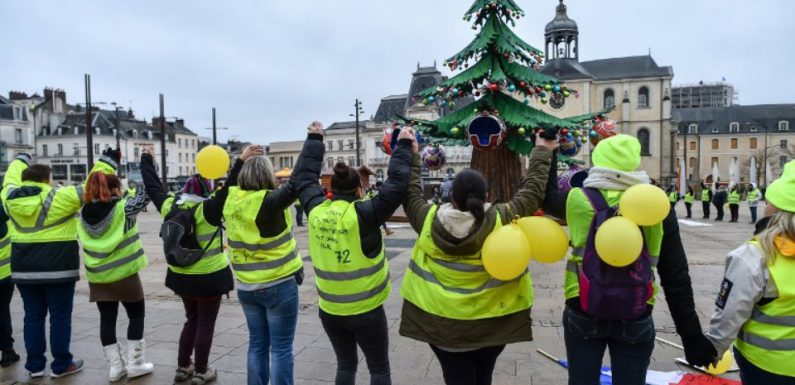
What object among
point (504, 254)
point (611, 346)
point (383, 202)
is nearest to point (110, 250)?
point (383, 202)

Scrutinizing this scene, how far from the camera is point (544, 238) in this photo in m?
3.25

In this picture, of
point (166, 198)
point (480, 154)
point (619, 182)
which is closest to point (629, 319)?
point (619, 182)

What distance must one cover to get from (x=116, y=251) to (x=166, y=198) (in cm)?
65

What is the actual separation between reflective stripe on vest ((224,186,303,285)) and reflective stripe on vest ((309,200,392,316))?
666 millimetres

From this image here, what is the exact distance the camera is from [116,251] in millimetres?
4801

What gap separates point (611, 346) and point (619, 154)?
3.53ft

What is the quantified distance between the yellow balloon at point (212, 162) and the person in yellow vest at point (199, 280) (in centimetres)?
14

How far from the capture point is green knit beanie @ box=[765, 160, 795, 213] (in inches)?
99.9

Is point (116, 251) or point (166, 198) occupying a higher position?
point (166, 198)

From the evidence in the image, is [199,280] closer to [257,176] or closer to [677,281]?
[257,176]

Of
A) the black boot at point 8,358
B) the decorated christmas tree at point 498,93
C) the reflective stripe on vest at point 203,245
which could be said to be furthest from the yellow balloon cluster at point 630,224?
the decorated christmas tree at point 498,93

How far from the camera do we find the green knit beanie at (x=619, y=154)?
117 inches

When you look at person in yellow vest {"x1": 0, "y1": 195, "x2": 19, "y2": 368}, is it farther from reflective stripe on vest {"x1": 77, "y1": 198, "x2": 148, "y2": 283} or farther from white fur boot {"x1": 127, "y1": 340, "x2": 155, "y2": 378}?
white fur boot {"x1": 127, "y1": 340, "x2": 155, "y2": 378}

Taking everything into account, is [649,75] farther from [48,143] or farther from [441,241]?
[48,143]
